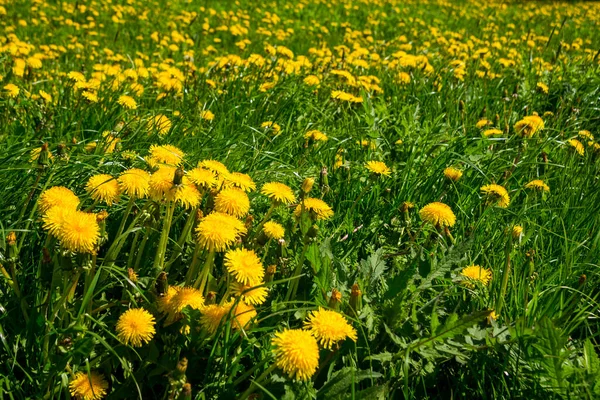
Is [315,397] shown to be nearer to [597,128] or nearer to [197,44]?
[597,128]

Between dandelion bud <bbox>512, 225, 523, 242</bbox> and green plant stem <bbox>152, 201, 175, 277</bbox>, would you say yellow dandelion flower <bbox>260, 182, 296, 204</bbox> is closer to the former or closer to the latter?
green plant stem <bbox>152, 201, 175, 277</bbox>

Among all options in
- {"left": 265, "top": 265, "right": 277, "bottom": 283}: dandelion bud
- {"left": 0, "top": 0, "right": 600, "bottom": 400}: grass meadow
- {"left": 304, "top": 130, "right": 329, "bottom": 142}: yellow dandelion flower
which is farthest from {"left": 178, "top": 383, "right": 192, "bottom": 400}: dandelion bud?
{"left": 304, "top": 130, "right": 329, "bottom": 142}: yellow dandelion flower

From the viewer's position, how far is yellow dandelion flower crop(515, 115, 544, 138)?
2.55 m

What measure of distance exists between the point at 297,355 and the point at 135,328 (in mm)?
374

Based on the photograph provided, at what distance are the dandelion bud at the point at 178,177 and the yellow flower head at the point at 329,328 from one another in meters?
0.43

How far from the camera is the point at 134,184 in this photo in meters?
1.42

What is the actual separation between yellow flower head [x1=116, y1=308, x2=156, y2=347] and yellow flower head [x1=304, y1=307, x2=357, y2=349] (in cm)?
35

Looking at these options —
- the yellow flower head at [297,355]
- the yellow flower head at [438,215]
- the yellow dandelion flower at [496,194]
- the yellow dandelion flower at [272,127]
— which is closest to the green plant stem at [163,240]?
the yellow flower head at [297,355]

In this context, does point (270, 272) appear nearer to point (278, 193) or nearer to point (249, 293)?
point (249, 293)

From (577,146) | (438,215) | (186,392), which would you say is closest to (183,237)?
(186,392)

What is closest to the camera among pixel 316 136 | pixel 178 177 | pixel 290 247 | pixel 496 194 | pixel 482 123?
pixel 178 177

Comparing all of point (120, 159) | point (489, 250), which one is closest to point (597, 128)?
point (489, 250)

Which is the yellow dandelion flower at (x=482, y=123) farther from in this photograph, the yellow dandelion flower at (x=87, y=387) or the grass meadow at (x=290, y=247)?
the yellow dandelion flower at (x=87, y=387)

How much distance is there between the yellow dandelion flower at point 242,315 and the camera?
4.22ft
